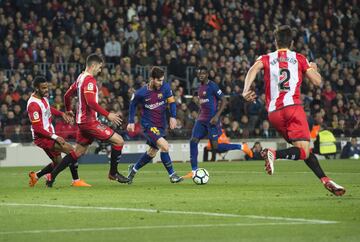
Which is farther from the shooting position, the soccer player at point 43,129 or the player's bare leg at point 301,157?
the soccer player at point 43,129

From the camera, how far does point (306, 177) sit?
20.5 m

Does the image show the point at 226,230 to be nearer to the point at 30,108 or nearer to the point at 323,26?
the point at 30,108

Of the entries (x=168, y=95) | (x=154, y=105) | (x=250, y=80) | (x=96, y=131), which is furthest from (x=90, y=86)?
(x=250, y=80)

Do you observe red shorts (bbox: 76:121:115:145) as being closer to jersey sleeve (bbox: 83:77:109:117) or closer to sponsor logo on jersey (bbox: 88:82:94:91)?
jersey sleeve (bbox: 83:77:109:117)

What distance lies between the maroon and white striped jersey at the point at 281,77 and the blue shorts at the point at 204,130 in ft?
26.0

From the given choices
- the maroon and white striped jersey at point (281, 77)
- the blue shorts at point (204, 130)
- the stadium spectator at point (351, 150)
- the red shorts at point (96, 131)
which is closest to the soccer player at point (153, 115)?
the red shorts at point (96, 131)

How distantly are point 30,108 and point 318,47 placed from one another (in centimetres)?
2297

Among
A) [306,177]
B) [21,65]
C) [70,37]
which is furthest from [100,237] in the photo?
[70,37]

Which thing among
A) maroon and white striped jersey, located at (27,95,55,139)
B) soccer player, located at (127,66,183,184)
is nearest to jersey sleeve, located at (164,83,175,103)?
soccer player, located at (127,66,183,184)

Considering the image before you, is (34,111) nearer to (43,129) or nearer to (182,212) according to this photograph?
(43,129)

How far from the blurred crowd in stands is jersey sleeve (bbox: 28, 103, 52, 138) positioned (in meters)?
12.2

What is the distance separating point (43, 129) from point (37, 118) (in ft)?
0.74

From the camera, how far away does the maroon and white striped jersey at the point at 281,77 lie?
14203 millimetres

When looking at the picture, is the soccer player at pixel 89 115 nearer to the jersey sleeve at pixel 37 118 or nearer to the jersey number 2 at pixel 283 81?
the jersey sleeve at pixel 37 118
